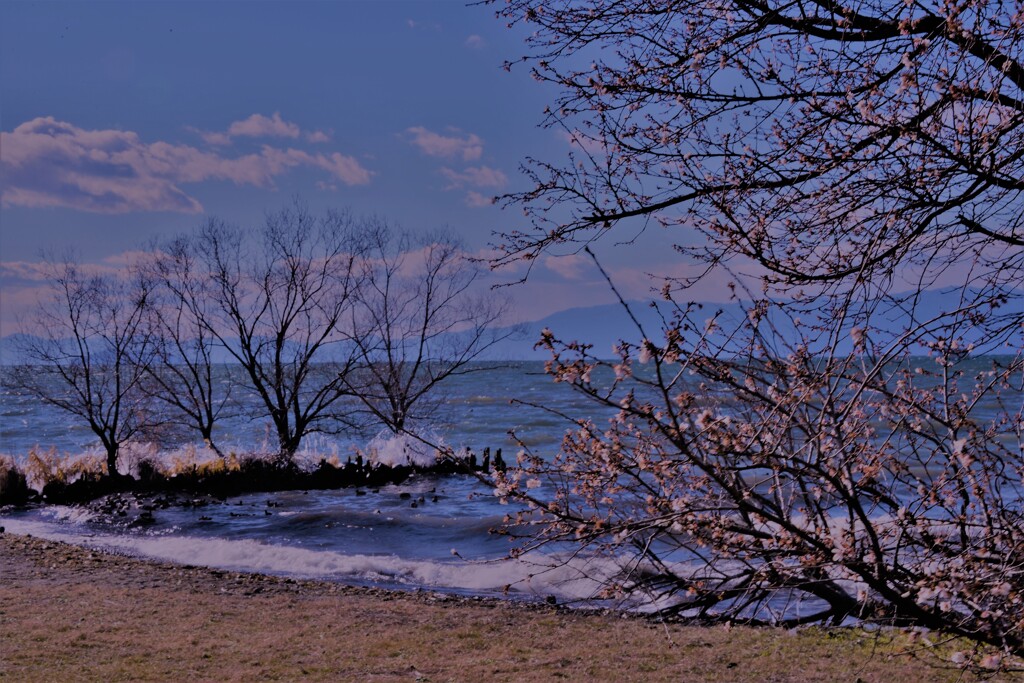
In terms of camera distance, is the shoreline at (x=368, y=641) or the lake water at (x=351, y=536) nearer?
the shoreline at (x=368, y=641)

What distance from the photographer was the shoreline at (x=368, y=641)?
6879 mm

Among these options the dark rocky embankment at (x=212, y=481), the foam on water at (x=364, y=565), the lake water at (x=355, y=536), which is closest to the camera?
the foam on water at (x=364, y=565)

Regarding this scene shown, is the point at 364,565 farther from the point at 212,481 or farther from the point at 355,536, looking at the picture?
the point at 212,481

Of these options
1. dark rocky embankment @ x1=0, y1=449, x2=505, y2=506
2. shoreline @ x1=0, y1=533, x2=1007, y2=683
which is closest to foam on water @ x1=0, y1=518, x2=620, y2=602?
shoreline @ x1=0, y1=533, x2=1007, y2=683

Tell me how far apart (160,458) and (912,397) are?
1976 cm

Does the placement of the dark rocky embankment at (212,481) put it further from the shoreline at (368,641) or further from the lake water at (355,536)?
the shoreline at (368,641)

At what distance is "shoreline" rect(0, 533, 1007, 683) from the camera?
688 centimetres

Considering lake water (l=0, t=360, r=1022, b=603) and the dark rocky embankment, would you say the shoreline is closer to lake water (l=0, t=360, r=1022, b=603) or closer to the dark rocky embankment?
lake water (l=0, t=360, r=1022, b=603)

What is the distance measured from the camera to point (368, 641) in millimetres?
8062

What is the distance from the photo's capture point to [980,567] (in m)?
4.23

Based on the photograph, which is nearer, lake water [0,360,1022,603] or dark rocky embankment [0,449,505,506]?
lake water [0,360,1022,603]

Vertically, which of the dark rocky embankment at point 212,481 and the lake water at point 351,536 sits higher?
the dark rocky embankment at point 212,481

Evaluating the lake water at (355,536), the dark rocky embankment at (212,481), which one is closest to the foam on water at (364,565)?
the lake water at (355,536)

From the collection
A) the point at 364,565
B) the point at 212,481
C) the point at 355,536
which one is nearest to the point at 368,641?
the point at 364,565
